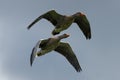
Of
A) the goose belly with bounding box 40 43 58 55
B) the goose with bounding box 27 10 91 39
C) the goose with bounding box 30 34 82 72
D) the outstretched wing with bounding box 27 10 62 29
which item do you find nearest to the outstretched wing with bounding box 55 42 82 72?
the goose with bounding box 30 34 82 72

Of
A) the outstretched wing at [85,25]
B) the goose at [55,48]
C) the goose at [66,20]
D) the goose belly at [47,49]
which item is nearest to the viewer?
the goose at [55,48]

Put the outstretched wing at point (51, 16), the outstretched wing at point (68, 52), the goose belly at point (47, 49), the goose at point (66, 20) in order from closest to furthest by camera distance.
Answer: the goose belly at point (47, 49) → the goose at point (66, 20) → the outstretched wing at point (51, 16) → the outstretched wing at point (68, 52)

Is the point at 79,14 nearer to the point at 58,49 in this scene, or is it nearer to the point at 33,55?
the point at 58,49

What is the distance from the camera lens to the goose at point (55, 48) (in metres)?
27.3

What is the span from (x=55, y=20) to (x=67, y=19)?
93.5 inches

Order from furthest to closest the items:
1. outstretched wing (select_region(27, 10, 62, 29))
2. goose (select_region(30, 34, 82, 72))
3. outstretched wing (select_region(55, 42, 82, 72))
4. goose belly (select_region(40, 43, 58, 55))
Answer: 1. outstretched wing (select_region(55, 42, 82, 72))
2. outstretched wing (select_region(27, 10, 62, 29))
3. goose belly (select_region(40, 43, 58, 55))
4. goose (select_region(30, 34, 82, 72))

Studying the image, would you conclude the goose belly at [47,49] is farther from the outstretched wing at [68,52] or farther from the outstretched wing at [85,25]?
the outstretched wing at [85,25]

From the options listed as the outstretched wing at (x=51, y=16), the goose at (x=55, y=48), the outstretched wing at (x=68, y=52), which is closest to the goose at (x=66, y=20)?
the outstretched wing at (x=51, y=16)

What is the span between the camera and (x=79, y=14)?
32156 mm

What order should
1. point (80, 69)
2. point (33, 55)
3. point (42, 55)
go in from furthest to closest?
point (80, 69), point (42, 55), point (33, 55)

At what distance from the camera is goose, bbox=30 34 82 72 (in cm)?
2726

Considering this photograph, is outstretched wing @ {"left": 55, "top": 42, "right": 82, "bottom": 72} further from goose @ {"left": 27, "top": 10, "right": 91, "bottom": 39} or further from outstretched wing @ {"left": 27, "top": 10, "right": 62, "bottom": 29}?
outstretched wing @ {"left": 27, "top": 10, "right": 62, "bottom": 29}

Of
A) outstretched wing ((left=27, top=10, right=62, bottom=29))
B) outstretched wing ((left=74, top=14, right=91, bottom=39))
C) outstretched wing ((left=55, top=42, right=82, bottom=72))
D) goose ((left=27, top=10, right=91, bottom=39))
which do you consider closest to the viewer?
goose ((left=27, top=10, right=91, bottom=39))

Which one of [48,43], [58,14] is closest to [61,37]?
[48,43]
